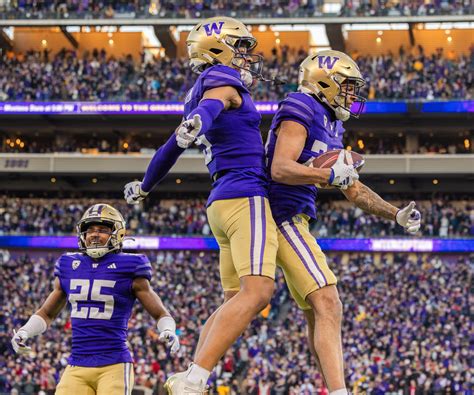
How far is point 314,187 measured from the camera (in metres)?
6.79

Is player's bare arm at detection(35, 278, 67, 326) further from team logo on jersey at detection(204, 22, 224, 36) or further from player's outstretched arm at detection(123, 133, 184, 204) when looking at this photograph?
team logo on jersey at detection(204, 22, 224, 36)

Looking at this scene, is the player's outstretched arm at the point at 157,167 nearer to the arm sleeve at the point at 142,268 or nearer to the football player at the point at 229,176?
the football player at the point at 229,176

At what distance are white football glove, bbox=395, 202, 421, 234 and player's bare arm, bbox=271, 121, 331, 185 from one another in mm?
639

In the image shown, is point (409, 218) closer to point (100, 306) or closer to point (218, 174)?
point (218, 174)

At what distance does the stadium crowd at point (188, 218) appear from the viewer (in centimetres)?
3384

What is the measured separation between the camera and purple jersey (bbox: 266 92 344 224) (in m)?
6.53

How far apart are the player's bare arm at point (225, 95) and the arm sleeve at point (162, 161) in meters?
0.40

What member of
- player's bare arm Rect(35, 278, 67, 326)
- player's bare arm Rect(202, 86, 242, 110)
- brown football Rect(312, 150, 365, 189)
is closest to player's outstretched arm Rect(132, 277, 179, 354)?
player's bare arm Rect(35, 278, 67, 326)

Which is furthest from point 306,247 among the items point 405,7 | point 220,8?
point 220,8

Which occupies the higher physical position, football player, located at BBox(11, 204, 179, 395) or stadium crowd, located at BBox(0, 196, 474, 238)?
stadium crowd, located at BBox(0, 196, 474, 238)

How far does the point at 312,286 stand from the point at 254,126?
106 cm

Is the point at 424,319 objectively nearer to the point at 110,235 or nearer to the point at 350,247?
the point at 350,247

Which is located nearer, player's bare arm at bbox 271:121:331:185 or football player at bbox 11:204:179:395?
player's bare arm at bbox 271:121:331:185

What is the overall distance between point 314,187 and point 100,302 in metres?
1.80
